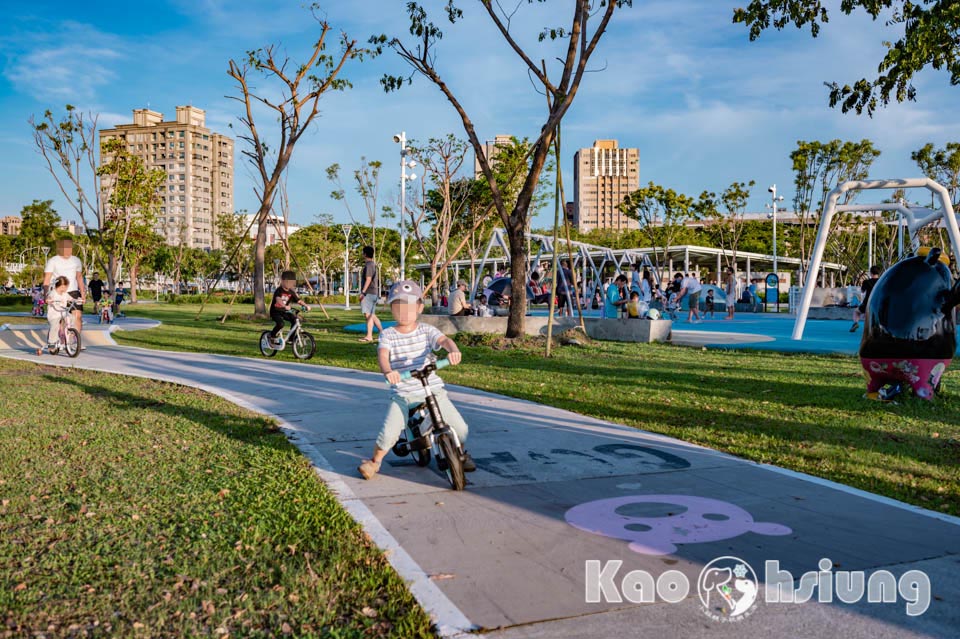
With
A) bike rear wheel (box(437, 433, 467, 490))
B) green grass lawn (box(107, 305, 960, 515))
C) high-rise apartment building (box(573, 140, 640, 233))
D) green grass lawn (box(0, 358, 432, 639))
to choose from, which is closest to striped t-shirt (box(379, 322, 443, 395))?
bike rear wheel (box(437, 433, 467, 490))

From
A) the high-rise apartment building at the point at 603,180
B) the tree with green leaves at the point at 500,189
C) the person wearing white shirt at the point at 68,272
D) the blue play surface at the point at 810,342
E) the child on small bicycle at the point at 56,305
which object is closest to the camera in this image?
the person wearing white shirt at the point at 68,272

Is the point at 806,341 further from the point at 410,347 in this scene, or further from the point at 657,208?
the point at 657,208

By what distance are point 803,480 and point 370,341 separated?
12390 mm

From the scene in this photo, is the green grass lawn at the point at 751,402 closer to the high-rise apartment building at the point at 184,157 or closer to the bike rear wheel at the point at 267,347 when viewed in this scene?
the bike rear wheel at the point at 267,347

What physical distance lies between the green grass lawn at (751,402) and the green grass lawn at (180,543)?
3468 millimetres

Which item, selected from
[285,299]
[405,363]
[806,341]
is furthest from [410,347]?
[806,341]

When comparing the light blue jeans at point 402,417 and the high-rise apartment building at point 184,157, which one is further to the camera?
the high-rise apartment building at point 184,157

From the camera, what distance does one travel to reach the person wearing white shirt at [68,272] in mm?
13344

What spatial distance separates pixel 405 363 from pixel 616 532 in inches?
80.2

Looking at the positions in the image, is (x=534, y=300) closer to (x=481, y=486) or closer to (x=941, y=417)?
(x=941, y=417)

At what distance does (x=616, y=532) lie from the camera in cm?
417

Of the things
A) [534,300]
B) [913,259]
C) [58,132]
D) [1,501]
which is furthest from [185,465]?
[58,132]

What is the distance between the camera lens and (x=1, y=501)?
183 inches

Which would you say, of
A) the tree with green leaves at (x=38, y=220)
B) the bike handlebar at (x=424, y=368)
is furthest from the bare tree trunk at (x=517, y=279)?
the tree with green leaves at (x=38, y=220)
